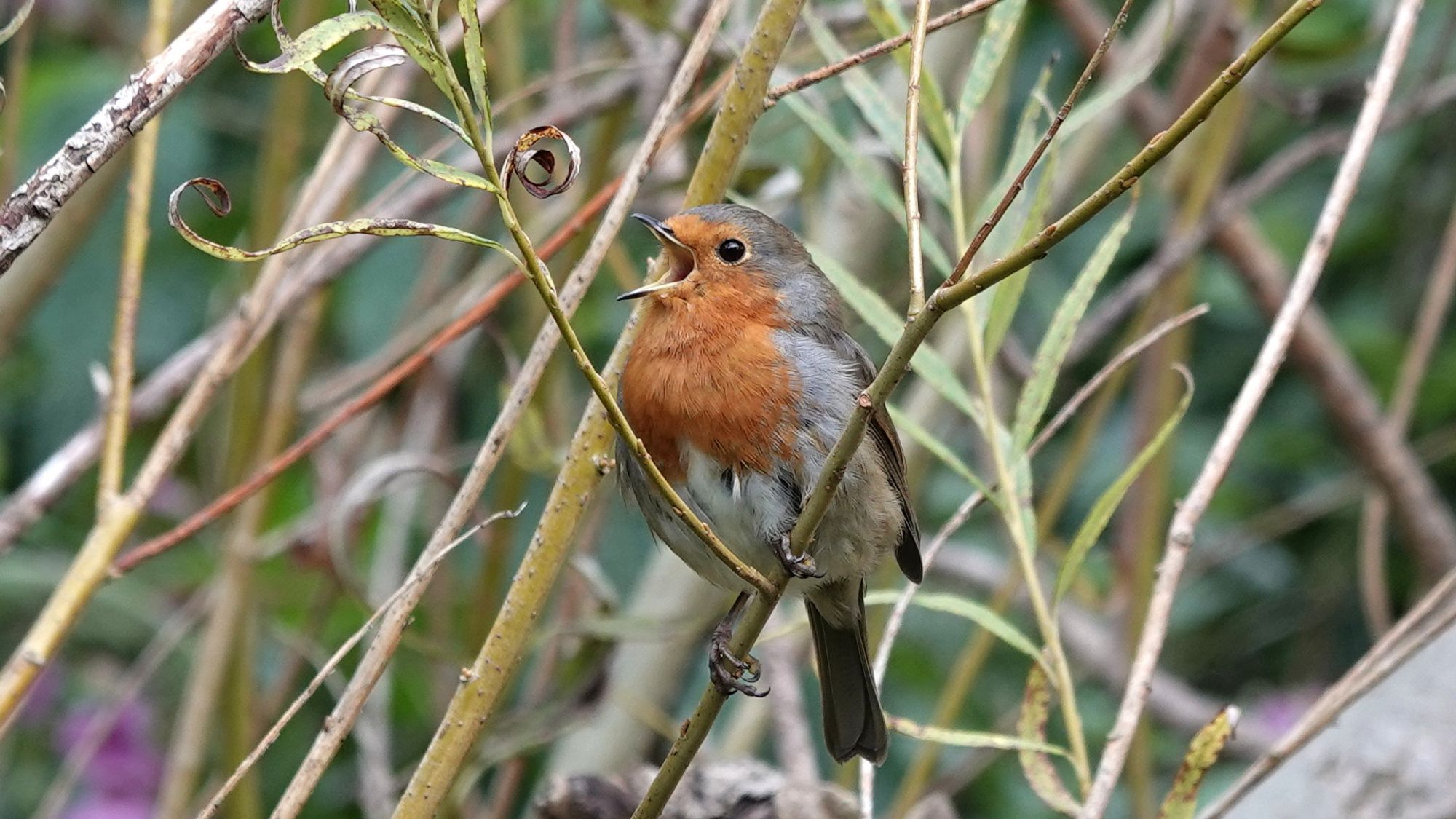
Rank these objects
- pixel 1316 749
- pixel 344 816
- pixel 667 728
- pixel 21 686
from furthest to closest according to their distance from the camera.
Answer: pixel 344 816
pixel 667 728
pixel 1316 749
pixel 21 686

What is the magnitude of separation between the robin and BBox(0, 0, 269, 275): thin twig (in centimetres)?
92

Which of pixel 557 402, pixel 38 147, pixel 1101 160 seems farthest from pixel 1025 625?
pixel 38 147

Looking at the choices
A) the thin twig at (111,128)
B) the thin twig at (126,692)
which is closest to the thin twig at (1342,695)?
the thin twig at (111,128)

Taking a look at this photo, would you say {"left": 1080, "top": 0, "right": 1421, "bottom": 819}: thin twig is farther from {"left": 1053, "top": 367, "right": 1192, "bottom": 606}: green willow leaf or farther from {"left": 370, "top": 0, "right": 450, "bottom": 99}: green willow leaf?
{"left": 370, "top": 0, "right": 450, "bottom": 99}: green willow leaf

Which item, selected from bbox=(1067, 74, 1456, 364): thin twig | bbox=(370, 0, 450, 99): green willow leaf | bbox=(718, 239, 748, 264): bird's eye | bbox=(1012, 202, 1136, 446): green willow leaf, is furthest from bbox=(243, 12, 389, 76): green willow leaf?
bbox=(1067, 74, 1456, 364): thin twig

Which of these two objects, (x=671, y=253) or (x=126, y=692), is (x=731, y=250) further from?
(x=126, y=692)

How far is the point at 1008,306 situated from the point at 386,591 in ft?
6.27

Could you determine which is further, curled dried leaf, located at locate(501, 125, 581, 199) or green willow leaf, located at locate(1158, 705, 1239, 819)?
green willow leaf, located at locate(1158, 705, 1239, 819)

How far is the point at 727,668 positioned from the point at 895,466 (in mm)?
845

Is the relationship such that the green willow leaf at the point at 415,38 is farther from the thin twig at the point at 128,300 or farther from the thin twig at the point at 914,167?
the thin twig at the point at 128,300

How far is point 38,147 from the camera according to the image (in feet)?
12.4

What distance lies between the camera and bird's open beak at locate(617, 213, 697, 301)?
245 centimetres

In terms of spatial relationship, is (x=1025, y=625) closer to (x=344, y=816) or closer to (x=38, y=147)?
(x=344, y=816)

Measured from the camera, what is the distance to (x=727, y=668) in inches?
78.5
